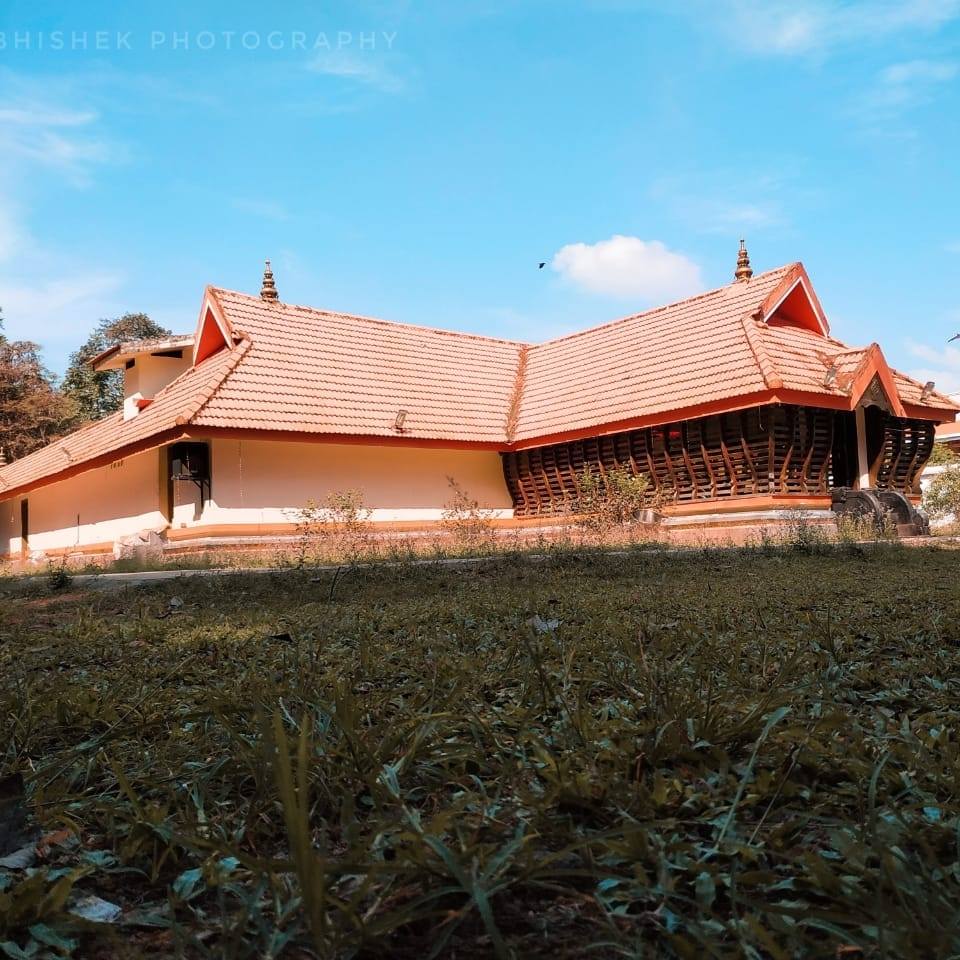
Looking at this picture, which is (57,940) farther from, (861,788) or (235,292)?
(235,292)

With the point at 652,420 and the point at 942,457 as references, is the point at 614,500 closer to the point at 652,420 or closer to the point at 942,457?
the point at 652,420

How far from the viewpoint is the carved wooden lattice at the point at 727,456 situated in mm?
15562

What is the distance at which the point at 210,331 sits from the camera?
19.7 meters

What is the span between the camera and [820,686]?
2125 millimetres

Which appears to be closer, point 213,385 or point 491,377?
point 213,385

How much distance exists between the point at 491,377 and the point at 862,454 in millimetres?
8438

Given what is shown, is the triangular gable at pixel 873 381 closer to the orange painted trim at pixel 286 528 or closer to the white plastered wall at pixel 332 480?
the orange painted trim at pixel 286 528

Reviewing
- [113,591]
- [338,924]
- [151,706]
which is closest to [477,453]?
[113,591]

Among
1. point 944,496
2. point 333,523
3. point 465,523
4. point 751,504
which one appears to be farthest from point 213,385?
point 944,496

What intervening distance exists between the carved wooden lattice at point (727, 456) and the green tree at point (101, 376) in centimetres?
3071

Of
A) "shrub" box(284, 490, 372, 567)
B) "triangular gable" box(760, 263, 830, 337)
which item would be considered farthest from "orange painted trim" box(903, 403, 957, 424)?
"shrub" box(284, 490, 372, 567)

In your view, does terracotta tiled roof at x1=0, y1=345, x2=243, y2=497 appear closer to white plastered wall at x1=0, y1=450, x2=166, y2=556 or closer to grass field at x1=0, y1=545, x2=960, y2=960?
white plastered wall at x1=0, y1=450, x2=166, y2=556

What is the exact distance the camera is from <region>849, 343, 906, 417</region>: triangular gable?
1596cm

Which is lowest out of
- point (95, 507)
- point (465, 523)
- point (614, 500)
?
point (465, 523)
